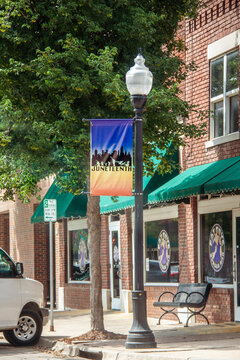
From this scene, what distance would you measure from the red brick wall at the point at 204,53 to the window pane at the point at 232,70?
528 mm

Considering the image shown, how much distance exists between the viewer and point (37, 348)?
1473 cm

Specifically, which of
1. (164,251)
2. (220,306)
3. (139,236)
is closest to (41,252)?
(164,251)

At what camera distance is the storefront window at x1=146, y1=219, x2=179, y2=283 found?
18.2 meters

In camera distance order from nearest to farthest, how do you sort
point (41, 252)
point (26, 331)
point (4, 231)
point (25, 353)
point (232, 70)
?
point (25, 353) → point (26, 331) → point (232, 70) → point (41, 252) → point (4, 231)

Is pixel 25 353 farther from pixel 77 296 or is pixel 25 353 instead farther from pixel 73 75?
pixel 77 296

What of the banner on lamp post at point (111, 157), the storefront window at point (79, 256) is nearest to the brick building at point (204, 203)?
the storefront window at point (79, 256)

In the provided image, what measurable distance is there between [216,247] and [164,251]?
236 cm

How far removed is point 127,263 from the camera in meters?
20.5

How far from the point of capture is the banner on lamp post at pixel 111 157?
41.0ft

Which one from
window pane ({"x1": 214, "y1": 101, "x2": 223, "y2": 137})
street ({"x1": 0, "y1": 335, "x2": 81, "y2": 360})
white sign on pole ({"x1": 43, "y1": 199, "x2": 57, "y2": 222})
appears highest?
window pane ({"x1": 214, "y1": 101, "x2": 223, "y2": 137})

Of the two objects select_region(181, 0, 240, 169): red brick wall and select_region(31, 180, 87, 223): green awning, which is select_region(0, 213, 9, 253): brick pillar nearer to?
select_region(31, 180, 87, 223): green awning

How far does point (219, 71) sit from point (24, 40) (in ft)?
15.2

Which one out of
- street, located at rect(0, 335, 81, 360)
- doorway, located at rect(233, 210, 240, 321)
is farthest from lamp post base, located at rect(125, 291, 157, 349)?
doorway, located at rect(233, 210, 240, 321)

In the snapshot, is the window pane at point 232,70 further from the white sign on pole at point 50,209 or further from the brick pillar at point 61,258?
the brick pillar at point 61,258
